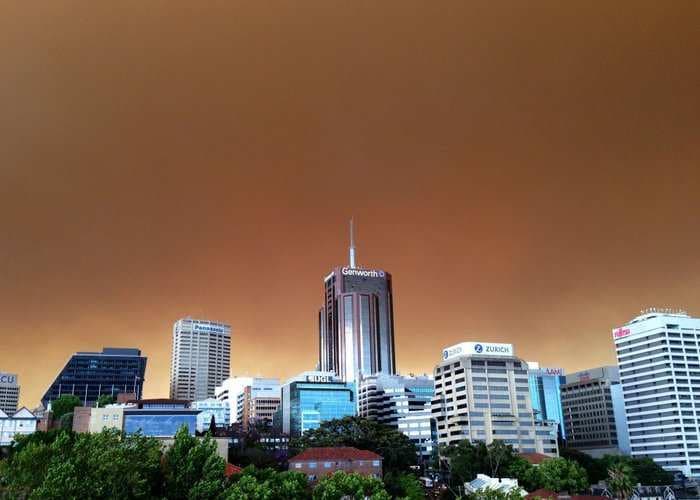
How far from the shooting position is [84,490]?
42844 mm

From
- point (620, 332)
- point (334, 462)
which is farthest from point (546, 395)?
point (334, 462)

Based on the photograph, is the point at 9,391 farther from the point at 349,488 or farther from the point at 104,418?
the point at 349,488

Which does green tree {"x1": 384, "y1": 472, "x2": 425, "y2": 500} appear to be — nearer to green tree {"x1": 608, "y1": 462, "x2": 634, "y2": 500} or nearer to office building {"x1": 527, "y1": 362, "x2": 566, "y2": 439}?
green tree {"x1": 608, "y1": 462, "x2": 634, "y2": 500}

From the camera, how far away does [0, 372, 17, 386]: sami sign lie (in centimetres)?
16476

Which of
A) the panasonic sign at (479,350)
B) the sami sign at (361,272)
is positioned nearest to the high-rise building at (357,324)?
the sami sign at (361,272)

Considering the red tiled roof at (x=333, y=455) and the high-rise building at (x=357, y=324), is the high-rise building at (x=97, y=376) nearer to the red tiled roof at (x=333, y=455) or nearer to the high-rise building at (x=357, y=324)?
the high-rise building at (x=357, y=324)

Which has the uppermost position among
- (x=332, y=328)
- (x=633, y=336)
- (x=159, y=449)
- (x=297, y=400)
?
(x=332, y=328)

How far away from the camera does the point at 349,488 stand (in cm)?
4997

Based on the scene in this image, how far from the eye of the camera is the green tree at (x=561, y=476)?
7500 centimetres

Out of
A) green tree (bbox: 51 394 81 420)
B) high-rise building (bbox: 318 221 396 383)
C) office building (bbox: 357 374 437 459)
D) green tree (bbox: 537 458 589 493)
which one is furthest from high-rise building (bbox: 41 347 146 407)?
green tree (bbox: 537 458 589 493)

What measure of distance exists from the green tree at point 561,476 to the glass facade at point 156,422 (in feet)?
126

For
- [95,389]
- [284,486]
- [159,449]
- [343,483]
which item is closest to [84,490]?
[159,449]

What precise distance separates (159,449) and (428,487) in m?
46.8

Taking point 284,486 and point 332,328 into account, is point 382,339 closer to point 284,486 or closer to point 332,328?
point 332,328
